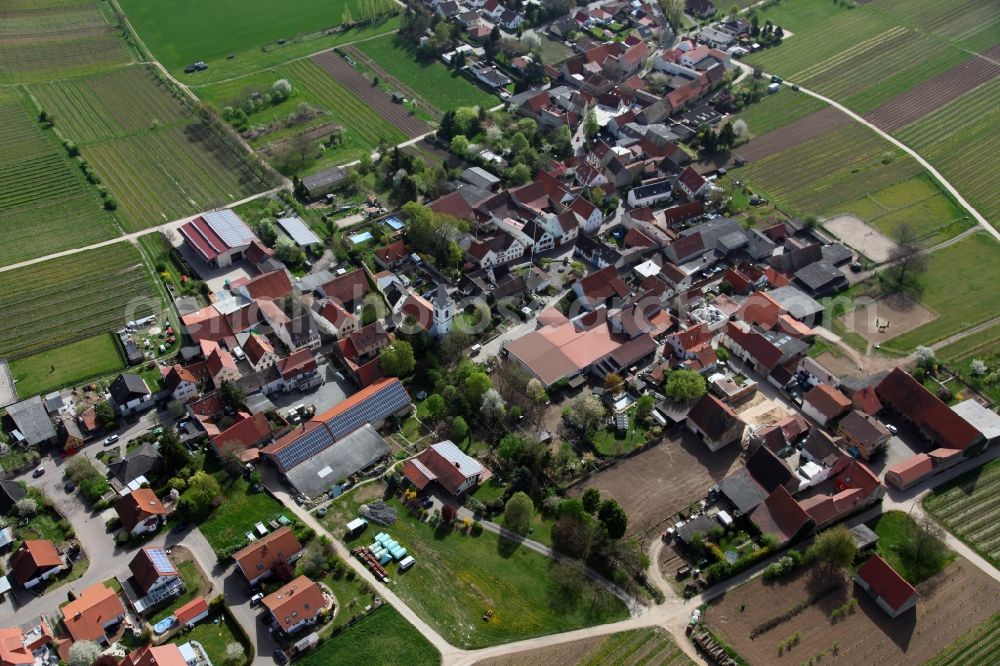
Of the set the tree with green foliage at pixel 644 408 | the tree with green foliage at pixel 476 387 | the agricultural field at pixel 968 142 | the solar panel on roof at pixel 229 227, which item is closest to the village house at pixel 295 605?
the tree with green foliage at pixel 476 387

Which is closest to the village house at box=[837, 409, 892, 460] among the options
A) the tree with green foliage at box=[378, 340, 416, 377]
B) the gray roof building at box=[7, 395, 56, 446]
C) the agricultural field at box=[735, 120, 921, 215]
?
the agricultural field at box=[735, 120, 921, 215]

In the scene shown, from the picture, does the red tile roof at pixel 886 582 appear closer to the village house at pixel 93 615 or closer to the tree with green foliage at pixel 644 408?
the tree with green foliage at pixel 644 408

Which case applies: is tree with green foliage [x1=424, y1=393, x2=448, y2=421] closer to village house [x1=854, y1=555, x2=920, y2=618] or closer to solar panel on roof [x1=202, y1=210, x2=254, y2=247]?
solar panel on roof [x1=202, y1=210, x2=254, y2=247]

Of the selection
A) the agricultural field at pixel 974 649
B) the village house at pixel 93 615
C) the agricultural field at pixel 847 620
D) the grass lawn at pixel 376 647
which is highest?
the village house at pixel 93 615

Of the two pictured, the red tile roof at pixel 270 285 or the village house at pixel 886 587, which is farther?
the red tile roof at pixel 270 285

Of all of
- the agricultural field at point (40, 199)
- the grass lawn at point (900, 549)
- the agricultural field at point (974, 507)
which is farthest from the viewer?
the agricultural field at point (40, 199)

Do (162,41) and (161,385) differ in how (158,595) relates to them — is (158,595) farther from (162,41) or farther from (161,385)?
(162,41)

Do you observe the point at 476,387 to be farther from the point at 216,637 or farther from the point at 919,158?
the point at 919,158
